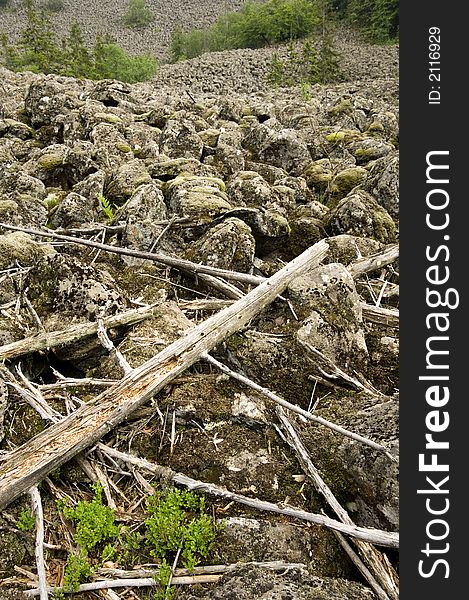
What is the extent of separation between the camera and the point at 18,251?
262 inches

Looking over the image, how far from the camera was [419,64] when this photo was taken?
3738 mm

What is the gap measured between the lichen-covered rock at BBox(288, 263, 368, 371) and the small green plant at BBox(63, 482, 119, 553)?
7.68ft

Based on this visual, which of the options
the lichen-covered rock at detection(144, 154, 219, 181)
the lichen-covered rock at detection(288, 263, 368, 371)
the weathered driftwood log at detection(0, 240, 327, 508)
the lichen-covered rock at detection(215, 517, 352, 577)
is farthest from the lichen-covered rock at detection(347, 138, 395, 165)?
the lichen-covered rock at detection(215, 517, 352, 577)

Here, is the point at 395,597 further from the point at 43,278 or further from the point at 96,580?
the point at 43,278

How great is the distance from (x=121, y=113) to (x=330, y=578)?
730 inches

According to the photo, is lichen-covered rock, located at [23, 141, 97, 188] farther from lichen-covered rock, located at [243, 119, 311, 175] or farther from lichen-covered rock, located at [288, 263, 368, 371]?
lichen-covered rock, located at [288, 263, 368, 371]

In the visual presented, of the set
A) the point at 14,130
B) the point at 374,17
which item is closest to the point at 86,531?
the point at 14,130

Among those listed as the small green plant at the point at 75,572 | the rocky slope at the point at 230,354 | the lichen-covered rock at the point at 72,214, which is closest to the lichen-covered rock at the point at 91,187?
the rocky slope at the point at 230,354

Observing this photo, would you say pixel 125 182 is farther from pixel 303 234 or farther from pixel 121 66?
pixel 121 66

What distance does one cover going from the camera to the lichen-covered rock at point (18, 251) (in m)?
6.55

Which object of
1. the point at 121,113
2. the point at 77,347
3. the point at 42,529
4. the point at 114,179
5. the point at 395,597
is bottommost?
the point at 395,597

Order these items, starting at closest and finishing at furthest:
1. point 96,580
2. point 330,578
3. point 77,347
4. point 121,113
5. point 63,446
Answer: point 330,578, point 96,580, point 63,446, point 77,347, point 121,113

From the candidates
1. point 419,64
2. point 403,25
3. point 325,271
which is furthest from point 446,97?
point 325,271

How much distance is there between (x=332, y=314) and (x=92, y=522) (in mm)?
2948
